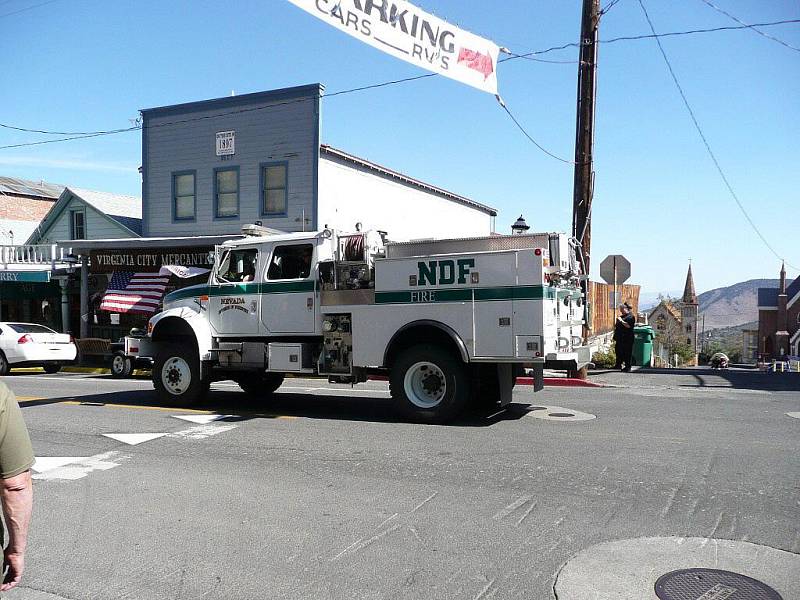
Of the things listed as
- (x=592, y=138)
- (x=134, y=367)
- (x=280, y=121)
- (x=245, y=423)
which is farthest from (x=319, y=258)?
(x=280, y=121)

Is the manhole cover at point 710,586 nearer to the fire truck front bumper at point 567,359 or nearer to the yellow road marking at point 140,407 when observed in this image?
the fire truck front bumper at point 567,359

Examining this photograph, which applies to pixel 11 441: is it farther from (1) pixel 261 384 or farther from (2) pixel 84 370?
(2) pixel 84 370

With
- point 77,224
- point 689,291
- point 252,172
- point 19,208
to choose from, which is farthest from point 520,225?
point 689,291

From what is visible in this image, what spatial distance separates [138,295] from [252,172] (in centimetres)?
526

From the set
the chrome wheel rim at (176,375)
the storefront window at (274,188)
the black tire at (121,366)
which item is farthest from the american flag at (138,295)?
the chrome wheel rim at (176,375)

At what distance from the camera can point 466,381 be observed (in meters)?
9.14

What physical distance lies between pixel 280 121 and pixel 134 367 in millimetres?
8142

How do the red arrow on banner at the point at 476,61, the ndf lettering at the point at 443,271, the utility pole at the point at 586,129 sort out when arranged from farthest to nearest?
1. the utility pole at the point at 586,129
2. the red arrow on banner at the point at 476,61
3. the ndf lettering at the point at 443,271

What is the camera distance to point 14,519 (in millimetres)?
2871

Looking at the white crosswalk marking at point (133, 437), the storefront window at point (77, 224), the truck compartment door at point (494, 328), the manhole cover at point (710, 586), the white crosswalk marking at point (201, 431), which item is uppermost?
the storefront window at point (77, 224)

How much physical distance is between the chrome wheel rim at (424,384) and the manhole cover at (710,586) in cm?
527

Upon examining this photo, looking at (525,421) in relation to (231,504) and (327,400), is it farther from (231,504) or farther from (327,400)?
(231,504)

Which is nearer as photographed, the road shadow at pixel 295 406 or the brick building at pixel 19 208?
the road shadow at pixel 295 406

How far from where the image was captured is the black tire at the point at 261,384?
12175mm
